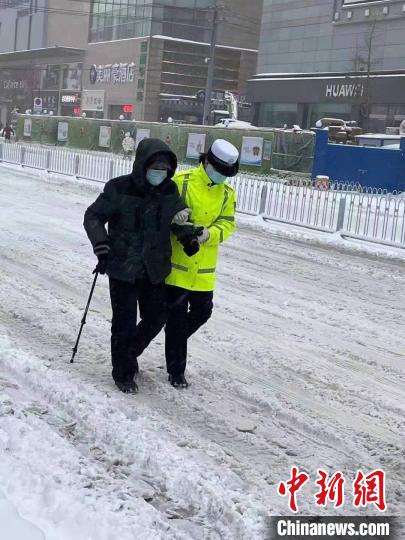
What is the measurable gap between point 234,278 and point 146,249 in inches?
210

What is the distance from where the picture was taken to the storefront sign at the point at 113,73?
67.6m

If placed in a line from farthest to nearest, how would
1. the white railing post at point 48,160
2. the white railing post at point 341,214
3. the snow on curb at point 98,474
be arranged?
the white railing post at point 48,160 → the white railing post at point 341,214 → the snow on curb at point 98,474

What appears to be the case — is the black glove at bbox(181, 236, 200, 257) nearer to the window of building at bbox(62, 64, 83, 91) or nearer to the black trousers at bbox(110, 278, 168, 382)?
the black trousers at bbox(110, 278, 168, 382)

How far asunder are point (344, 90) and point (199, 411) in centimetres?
4447

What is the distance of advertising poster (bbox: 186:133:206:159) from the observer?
102 ft

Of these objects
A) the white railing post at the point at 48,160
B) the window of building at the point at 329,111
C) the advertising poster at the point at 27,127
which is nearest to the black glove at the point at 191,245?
the white railing post at the point at 48,160

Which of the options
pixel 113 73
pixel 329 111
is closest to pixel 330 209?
pixel 329 111

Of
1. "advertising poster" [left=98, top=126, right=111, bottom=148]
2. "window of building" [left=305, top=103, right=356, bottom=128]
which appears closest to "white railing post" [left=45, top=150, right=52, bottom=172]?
"advertising poster" [left=98, top=126, right=111, bottom=148]

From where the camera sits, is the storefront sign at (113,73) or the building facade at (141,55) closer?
the building facade at (141,55)

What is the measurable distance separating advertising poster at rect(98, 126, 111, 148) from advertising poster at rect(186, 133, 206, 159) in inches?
270

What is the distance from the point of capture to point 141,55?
2608 inches

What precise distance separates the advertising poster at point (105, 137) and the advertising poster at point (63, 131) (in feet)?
11.2

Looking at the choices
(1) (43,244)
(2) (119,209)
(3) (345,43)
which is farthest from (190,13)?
(2) (119,209)

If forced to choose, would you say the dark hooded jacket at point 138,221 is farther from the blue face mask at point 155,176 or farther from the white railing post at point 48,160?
the white railing post at point 48,160
